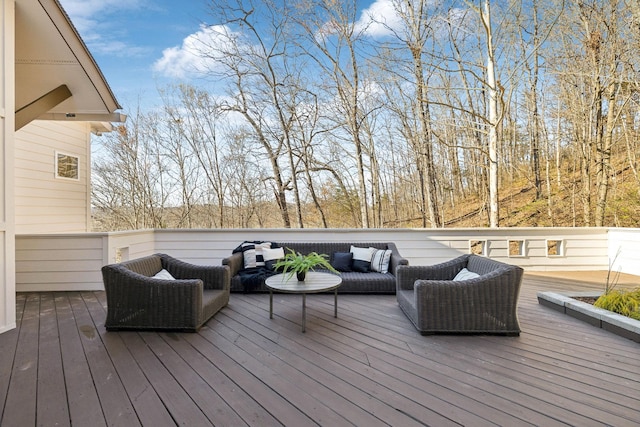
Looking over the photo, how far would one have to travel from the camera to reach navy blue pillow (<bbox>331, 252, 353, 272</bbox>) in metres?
4.90

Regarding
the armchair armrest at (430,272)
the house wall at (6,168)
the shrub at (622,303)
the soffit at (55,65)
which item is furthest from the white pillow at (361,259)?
the soffit at (55,65)

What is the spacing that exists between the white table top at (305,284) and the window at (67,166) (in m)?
5.78

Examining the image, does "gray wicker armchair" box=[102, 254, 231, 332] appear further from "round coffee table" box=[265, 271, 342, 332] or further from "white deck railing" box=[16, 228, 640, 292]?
"white deck railing" box=[16, 228, 640, 292]

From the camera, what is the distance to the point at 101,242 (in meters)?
4.66

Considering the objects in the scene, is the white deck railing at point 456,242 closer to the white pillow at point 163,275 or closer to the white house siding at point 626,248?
the white house siding at point 626,248

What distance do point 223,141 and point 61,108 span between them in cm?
352

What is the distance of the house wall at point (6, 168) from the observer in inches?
121

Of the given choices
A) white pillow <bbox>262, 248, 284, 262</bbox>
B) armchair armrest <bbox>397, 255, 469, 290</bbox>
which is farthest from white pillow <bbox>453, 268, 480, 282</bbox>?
white pillow <bbox>262, 248, 284, 262</bbox>

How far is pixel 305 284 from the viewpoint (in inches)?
135

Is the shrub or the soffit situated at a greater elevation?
the soffit

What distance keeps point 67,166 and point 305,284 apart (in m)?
6.36

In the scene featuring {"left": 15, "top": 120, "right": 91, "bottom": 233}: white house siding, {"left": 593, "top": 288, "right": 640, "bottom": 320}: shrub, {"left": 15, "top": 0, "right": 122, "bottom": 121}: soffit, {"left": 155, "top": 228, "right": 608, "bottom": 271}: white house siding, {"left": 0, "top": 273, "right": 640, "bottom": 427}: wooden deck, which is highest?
{"left": 15, "top": 0, "right": 122, "bottom": 121}: soffit

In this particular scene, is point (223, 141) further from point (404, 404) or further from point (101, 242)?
point (404, 404)

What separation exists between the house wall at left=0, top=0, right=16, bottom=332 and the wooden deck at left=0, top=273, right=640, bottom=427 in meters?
0.29
